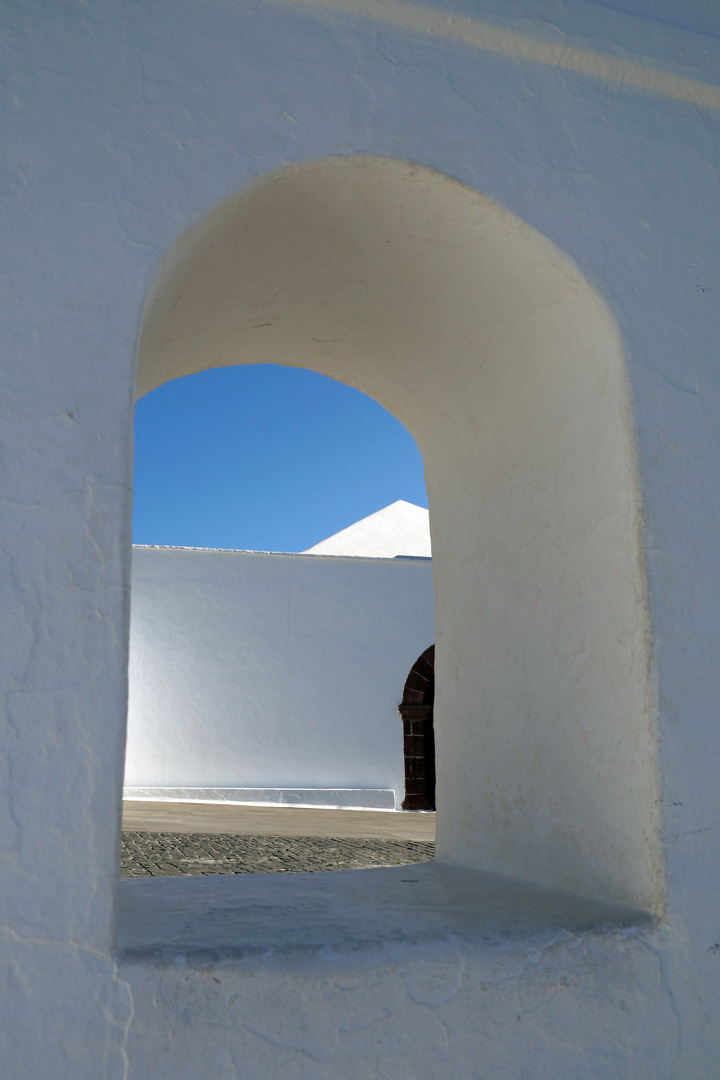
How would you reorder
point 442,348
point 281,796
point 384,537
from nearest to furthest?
point 442,348, point 281,796, point 384,537

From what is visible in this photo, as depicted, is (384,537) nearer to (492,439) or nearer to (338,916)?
(492,439)

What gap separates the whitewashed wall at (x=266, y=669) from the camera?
36.5 feet

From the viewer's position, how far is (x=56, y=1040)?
53.9 inches

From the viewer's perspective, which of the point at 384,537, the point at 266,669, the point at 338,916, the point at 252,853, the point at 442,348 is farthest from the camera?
the point at 384,537

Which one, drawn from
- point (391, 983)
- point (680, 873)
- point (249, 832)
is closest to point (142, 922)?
point (391, 983)

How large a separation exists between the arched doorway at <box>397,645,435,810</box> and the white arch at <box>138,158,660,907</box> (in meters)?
9.19

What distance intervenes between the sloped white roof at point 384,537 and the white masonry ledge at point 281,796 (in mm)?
4127

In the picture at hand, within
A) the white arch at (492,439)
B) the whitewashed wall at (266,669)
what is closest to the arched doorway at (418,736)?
the whitewashed wall at (266,669)

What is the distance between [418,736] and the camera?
12.0 metres

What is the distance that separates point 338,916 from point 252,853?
14.0 feet

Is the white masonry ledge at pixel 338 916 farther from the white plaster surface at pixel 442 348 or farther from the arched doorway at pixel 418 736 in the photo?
the arched doorway at pixel 418 736

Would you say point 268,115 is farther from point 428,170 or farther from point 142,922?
point 142,922

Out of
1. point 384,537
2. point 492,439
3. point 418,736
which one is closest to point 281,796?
point 418,736

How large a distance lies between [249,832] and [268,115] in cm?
652
